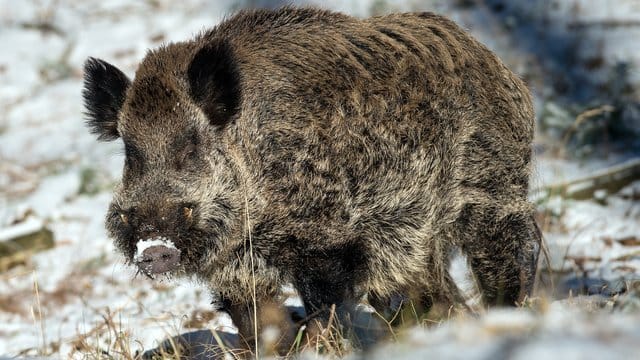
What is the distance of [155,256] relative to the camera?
3.87 metres

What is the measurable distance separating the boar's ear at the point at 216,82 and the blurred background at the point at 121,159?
103 centimetres

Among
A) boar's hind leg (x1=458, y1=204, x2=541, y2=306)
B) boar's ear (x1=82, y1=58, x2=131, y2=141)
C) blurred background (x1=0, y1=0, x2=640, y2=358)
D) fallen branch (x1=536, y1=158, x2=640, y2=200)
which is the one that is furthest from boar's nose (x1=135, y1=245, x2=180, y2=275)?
fallen branch (x1=536, y1=158, x2=640, y2=200)

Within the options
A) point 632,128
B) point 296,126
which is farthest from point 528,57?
point 296,126

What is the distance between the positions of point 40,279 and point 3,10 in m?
7.71

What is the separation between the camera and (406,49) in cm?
491

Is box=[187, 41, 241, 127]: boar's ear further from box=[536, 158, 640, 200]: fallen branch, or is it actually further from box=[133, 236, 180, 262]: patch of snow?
box=[536, 158, 640, 200]: fallen branch

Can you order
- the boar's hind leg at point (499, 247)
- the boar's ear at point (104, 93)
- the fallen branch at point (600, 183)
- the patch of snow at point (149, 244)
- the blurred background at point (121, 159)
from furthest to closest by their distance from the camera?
the fallen branch at point (600, 183)
the blurred background at point (121, 159)
the boar's hind leg at point (499, 247)
the boar's ear at point (104, 93)
the patch of snow at point (149, 244)

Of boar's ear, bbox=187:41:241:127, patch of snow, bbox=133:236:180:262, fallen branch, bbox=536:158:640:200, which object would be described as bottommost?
patch of snow, bbox=133:236:180:262

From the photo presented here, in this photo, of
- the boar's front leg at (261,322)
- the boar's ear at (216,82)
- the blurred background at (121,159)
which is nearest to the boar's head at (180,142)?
the boar's ear at (216,82)

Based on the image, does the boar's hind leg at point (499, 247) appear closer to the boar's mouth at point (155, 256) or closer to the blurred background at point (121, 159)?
the blurred background at point (121, 159)

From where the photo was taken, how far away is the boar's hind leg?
16.4 ft

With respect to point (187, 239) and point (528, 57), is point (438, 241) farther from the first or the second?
point (528, 57)

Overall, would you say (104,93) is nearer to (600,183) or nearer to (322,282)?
(322,282)

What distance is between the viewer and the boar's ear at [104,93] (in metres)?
4.67
